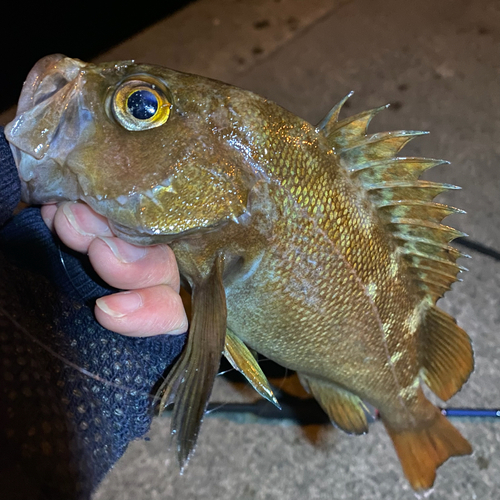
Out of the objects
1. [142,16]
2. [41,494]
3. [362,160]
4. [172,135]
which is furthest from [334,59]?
[41,494]

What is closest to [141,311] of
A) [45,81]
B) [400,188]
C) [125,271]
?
[125,271]

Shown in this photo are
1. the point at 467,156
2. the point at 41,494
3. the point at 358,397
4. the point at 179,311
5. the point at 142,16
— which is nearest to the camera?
the point at 41,494

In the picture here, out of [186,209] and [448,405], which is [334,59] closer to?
[448,405]

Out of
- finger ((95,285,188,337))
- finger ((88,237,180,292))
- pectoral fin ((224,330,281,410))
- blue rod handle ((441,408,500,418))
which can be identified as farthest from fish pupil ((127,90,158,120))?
blue rod handle ((441,408,500,418))

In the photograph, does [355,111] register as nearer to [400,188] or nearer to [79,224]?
[400,188]

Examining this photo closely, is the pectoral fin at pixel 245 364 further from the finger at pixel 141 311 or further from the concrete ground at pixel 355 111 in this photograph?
the concrete ground at pixel 355 111

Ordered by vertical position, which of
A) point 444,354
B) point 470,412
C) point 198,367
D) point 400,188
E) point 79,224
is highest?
point 400,188

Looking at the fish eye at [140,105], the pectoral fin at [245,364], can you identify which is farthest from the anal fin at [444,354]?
the fish eye at [140,105]
